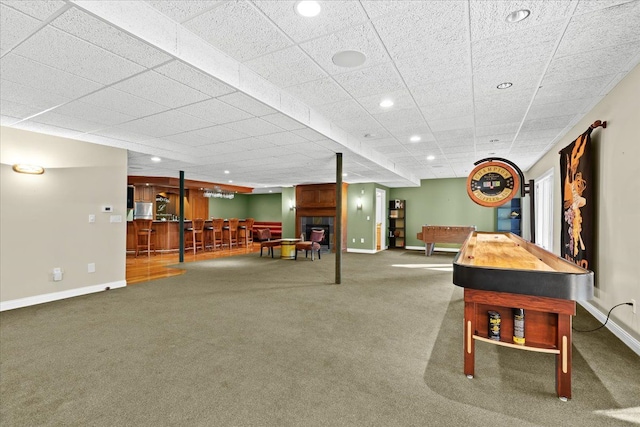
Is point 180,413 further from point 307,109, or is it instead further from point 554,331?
point 307,109

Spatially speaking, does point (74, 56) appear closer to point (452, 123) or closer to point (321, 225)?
point (452, 123)

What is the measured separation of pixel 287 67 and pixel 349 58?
1.93 ft

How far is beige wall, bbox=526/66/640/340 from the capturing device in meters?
2.84

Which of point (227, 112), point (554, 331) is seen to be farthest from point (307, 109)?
point (554, 331)

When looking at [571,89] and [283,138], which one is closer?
[571,89]

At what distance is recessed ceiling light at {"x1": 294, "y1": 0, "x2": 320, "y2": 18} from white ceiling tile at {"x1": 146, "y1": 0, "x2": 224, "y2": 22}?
508 mm

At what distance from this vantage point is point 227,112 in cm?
363

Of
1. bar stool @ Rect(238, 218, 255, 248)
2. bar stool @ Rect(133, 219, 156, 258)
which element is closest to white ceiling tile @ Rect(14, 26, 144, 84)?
bar stool @ Rect(133, 219, 156, 258)

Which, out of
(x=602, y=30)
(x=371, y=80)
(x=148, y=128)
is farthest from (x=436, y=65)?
(x=148, y=128)

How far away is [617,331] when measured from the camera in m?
3.12

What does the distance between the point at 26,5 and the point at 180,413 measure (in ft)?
8.63

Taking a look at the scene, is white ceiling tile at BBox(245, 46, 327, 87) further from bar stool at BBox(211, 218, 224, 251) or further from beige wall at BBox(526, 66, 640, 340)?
bar stool at BBox(211, 218, 224, 251)

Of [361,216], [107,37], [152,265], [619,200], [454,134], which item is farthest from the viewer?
[361,216]

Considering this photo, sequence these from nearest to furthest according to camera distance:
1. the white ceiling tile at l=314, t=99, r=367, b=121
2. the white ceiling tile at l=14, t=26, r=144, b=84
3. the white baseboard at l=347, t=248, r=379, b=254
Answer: the white ceiling tile at l=14, t=26, r=144, b=84 < the white ceiling tile at l=314, t=99, r=367, b=121 < the white baseboard at l=347, t=248, r=379, b=254
